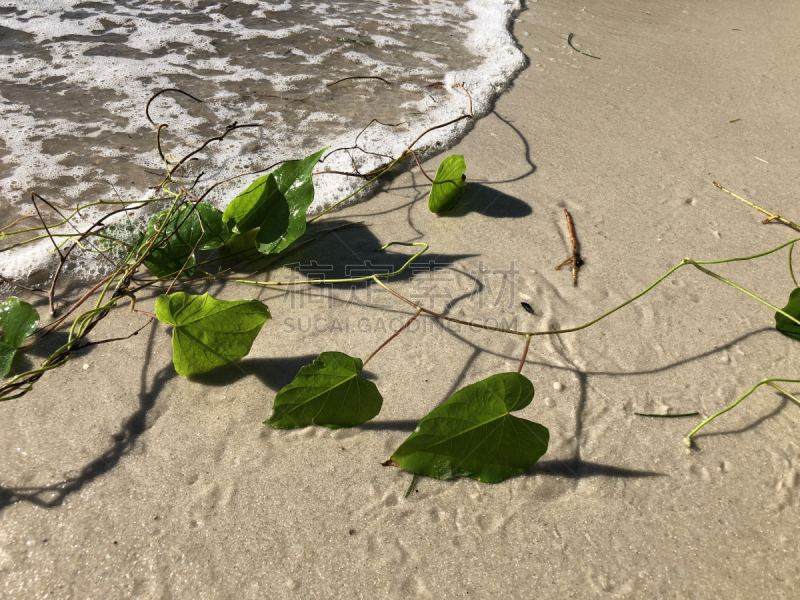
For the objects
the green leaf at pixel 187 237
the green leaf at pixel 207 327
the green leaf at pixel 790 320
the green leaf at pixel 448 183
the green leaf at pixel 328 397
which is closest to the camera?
the green leaf at pixel 328 397

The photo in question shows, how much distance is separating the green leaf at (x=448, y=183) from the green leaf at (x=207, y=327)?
0.69 m

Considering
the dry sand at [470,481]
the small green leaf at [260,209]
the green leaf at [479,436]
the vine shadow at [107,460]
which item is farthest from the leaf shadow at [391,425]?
the small green leaf at [260,209]

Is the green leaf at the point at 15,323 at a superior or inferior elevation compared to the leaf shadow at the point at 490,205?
inferior

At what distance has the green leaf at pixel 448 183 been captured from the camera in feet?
5.16

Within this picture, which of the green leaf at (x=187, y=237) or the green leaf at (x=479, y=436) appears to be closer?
the green leaf at (x=479, y=436)

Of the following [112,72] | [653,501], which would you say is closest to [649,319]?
[653,501]

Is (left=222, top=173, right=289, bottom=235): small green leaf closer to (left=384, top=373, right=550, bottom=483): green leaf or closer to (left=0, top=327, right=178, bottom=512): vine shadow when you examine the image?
(left=0, top=327, right=178, bottom=512): vine shadow

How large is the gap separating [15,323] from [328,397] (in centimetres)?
72

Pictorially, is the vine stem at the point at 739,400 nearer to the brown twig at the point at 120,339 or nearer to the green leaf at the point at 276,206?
the green leaf at the point at 276,206

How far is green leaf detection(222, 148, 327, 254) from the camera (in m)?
1.35

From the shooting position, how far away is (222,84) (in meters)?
2.49

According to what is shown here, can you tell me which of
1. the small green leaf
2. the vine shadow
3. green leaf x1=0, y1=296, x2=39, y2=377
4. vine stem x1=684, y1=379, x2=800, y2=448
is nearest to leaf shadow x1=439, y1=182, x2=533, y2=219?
the small green leaf

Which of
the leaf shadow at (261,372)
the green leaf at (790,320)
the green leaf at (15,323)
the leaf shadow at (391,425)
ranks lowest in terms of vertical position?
the leaf shadow at (261,372)

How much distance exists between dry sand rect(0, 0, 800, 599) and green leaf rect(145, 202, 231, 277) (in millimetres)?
130
